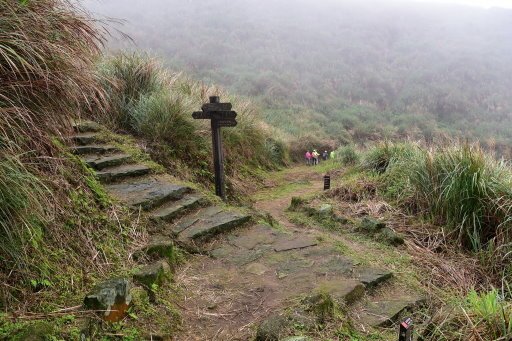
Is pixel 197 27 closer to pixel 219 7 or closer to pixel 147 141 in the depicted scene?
pixel 219 7

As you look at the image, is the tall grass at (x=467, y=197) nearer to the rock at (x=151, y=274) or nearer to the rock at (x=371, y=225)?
the rock at (x=371, y=225)

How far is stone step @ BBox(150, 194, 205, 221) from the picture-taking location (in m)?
3.96

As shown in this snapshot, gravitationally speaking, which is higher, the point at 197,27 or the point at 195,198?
the point at 197,27

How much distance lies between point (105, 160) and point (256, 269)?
234 centimetres

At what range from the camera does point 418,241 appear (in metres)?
4.77

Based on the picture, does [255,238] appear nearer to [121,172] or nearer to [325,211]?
[121,172]

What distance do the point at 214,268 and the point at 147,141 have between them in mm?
3090

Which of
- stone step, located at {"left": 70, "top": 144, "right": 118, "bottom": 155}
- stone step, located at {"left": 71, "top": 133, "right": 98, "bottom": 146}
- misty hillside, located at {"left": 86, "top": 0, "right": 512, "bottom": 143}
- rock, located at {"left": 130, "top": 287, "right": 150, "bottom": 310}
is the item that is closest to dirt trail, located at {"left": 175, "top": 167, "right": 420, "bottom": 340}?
rock, located at {"left": 130, "top": 287, "right": 150, "bottom": 310}

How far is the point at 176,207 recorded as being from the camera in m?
4.20

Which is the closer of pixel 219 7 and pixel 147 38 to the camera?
pixel 147 38

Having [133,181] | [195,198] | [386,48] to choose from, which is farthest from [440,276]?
[386,48]

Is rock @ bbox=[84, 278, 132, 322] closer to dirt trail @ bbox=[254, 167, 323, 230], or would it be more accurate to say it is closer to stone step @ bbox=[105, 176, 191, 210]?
stone step @ bbox=[105, 176, 191, 210]

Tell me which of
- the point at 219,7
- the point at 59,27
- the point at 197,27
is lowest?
the point at 59,27

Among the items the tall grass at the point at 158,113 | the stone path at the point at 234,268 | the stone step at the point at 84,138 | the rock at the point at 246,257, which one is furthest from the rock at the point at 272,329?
the tall grass at the point at 158,113
